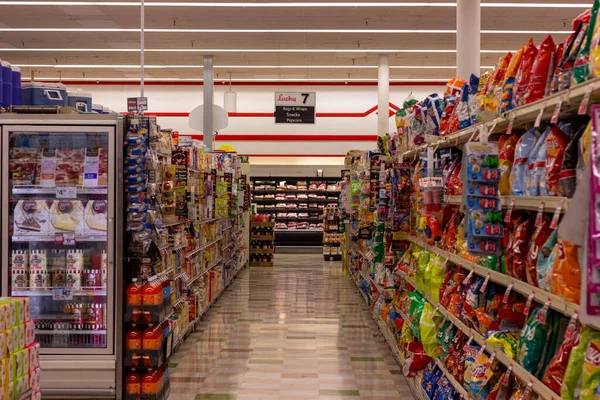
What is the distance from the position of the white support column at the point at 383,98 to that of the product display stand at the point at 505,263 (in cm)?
811

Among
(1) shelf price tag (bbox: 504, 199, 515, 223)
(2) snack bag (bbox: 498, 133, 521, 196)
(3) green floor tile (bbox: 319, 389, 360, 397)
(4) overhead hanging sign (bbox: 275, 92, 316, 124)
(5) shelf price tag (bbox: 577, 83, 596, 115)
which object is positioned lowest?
(3) green floor tile (bbox: 319, 389, 360, 397)

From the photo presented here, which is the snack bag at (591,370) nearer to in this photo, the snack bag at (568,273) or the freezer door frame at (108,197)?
the snack bag at (568,273)

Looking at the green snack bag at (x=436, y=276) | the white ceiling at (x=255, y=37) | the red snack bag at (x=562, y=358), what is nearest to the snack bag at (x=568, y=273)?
the red snack bag at (x=562, y=358)

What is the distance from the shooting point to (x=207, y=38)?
12.9 m

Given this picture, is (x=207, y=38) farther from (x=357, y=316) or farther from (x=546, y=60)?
(x=546, y=60)

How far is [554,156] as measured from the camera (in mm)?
2809

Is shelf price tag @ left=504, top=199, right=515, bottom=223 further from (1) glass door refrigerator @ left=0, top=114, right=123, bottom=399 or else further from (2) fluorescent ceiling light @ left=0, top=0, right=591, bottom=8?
(2) fluorescent ceiling light @ left=0, top=0, right=591, bottom=8

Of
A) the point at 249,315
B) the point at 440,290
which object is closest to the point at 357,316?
the point at 249,315

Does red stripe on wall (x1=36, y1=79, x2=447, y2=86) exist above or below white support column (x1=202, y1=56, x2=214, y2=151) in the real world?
above

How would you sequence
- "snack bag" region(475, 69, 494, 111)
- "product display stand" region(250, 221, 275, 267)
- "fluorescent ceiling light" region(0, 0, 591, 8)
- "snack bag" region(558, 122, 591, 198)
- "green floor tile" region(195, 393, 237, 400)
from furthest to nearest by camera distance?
"product display stand" region(250, 221, 275, 267) < "fluorescent ceiling light" region(0, 0, 591, 8) < "green floor tile" region(195, 393, 237, 400) < "snack bag" region(475, 69, 494, 111) < "snack bag" region(558, 122, 591, 198)

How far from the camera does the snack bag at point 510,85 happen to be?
3336 mm

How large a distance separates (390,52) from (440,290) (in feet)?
34.3

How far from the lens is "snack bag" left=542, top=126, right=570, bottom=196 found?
2787 millimetres

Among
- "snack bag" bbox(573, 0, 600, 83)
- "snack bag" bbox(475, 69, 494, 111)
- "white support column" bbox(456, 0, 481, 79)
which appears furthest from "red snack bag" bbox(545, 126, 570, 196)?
"white support column" bbox(456, 0, 481, 79)
